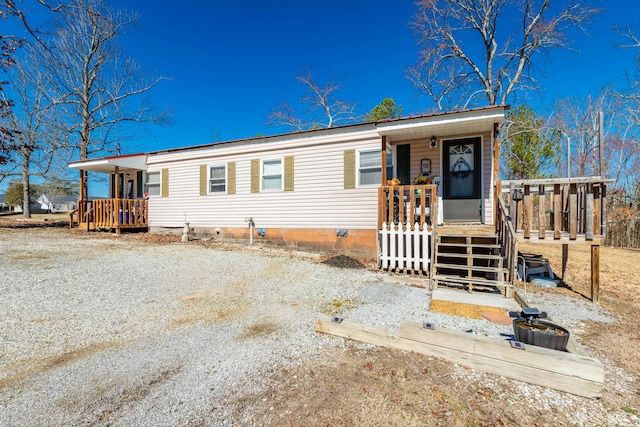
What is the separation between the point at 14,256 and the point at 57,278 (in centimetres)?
266

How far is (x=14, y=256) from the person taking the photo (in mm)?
6598

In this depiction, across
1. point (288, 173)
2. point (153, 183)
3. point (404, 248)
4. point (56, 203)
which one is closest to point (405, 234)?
point (404, 248)

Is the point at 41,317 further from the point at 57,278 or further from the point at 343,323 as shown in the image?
the point at 343,323

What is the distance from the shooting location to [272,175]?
9578mm

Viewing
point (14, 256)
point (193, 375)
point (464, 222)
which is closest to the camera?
point (193, 375)

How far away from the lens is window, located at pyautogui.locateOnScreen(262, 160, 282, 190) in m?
9.50

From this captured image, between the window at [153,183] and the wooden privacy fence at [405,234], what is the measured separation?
9.45m

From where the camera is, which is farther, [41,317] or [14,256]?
[14,256]

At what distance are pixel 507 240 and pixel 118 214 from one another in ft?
41.9

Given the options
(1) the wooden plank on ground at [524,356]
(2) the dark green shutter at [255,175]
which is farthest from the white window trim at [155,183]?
(1) the wooden plank on ground at [524,356]

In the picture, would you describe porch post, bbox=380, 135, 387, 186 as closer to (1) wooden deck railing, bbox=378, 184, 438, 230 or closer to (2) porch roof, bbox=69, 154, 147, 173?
(1) wooden deck railing, bbox=378, 184, 438, 230

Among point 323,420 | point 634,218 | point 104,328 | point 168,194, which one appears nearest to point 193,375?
point 323,420

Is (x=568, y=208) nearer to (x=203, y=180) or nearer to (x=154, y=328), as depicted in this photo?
(x=154, y=328)

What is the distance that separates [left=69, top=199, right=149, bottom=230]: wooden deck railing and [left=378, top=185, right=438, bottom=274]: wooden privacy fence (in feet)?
32.9
